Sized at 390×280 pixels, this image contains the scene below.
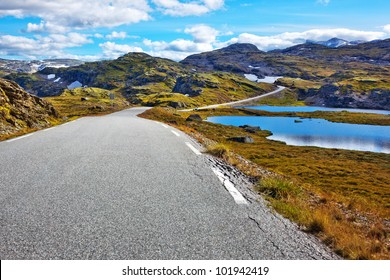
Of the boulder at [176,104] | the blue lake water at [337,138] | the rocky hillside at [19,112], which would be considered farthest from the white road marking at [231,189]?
the boulder at [176,104]

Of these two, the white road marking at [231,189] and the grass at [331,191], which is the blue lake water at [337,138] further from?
the white road marking at [231,189]

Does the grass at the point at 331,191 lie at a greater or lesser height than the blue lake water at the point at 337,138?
greater

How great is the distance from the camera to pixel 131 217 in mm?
5895

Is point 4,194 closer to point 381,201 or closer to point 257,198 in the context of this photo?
point 257,198

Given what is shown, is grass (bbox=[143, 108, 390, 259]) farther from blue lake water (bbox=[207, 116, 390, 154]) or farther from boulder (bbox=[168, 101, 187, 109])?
boulder (bbox=[168, 101, 187, 109])

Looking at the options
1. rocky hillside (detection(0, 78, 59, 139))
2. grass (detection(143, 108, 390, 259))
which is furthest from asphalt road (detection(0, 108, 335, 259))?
rocky hillside (detection(0, 78, 59, 139))

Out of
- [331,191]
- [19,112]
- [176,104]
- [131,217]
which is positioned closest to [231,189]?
[131,217]

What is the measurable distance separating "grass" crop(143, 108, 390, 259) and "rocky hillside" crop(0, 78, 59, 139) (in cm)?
1277

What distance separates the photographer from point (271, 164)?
38375mm

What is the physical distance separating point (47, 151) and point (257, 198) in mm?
8658

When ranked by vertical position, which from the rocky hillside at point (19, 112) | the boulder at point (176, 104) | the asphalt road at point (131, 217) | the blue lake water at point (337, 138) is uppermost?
the rocky hillside at point (19, 112)

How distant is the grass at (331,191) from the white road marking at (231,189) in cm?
76

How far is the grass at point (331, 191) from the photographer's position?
19.1 ft
